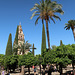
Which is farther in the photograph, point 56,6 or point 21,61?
point 21,61

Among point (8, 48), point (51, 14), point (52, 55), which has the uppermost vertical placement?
point (51, 14)

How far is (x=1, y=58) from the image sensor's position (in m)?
34.5

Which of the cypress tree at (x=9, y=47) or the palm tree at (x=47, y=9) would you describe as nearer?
the palm tree at (x=47, y=9)

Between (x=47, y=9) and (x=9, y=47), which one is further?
(x=9, y=47)

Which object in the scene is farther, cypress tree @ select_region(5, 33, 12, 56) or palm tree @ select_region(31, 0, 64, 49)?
cypress tree @ select_region(5, 33, 12, 56)

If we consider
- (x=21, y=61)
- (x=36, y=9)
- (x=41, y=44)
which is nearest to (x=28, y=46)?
(x=41, y=44)

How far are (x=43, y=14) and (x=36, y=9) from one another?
80.1 inches

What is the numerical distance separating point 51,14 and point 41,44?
25441mm

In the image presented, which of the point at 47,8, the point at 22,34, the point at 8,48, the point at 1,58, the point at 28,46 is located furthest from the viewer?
the point at 22,34

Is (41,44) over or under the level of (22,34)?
under

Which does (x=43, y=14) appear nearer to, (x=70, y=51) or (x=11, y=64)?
(x=70, y=51)

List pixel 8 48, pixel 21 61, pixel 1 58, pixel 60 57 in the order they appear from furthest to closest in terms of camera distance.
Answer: pixel 8 48
pixel 1 58
pixel 21 61
pixel 60 57

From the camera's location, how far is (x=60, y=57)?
16938mm

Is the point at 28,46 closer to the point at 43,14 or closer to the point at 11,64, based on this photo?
the point at 11,64
